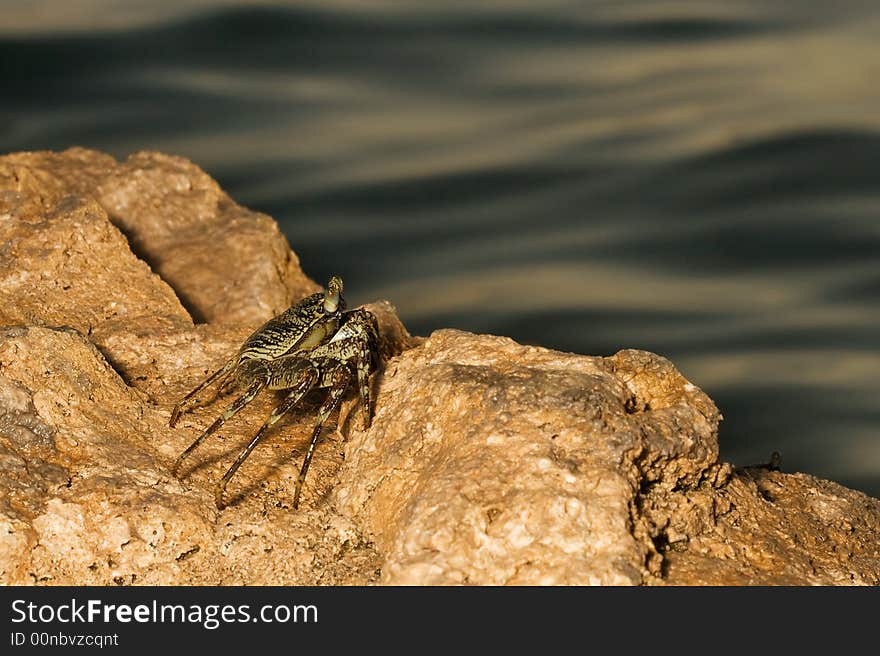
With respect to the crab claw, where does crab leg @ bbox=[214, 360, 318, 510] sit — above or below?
below

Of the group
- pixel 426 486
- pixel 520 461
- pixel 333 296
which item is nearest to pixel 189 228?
pixel 333 296

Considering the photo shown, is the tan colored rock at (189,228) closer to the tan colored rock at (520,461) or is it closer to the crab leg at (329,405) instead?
the crab leg at (329,405)

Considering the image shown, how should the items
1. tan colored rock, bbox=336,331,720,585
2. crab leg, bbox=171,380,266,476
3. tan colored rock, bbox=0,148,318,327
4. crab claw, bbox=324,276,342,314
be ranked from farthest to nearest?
tan colored rock, bbox=0,148,318,327, crab claw, bbox=324,276,342,314, crab leg, bbox=171,380,266,476, tan colored rock, bbox=336,331,720,585

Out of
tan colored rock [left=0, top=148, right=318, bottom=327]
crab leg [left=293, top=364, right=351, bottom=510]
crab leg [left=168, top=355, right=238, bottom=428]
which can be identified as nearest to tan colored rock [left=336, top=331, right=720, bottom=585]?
crab leg [left=293, top=364, right=351, bottom=510]

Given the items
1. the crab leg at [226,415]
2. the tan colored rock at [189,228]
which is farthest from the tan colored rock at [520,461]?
the tan colored rock at [189,228]

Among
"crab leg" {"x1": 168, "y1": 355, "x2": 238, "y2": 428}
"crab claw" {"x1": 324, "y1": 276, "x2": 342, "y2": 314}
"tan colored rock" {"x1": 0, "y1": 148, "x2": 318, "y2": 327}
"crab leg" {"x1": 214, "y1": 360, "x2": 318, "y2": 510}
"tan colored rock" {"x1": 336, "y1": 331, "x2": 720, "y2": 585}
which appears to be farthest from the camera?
"tan colored rock" {"x1": 0, "y1": 148, "x2": 318, "y2": 327}

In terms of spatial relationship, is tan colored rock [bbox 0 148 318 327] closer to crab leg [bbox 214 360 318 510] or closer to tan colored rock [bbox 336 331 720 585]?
crab leg [bbox 214 360 318 510]
